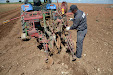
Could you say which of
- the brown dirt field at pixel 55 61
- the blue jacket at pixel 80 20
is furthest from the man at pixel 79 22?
the brown dirt field at pixel 55 61

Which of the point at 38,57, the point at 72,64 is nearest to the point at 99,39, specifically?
the point at 72,64

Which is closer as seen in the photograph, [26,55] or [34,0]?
[26,55]

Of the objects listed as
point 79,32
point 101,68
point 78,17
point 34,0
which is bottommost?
point 101,68

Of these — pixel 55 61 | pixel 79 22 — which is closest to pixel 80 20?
pixel 79 22

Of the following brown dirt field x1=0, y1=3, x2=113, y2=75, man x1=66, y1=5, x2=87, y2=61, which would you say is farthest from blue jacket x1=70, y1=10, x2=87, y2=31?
brown dirt field x1=0, y1=3, x2=113, y2=75

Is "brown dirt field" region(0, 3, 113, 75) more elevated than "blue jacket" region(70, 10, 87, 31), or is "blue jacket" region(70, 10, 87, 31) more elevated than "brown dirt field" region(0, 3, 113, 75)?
"blue jacket" region(70, 10, 87, 31)

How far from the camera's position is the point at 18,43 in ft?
16.0

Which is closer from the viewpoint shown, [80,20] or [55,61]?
[80,20]

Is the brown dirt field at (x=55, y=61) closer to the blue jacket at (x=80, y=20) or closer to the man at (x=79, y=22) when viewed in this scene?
the man at (x=79, y=22)

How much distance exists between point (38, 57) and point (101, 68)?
2440 millimetres

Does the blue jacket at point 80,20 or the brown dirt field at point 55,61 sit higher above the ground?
the blue jacket at point 80,20

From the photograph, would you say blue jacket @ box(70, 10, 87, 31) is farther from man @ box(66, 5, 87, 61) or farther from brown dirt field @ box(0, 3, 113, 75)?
brown dirt field @ box(0, 3, 113, 75)

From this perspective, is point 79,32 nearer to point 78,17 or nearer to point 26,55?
point 78,17

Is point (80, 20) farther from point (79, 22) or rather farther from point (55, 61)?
point (55, 61)
